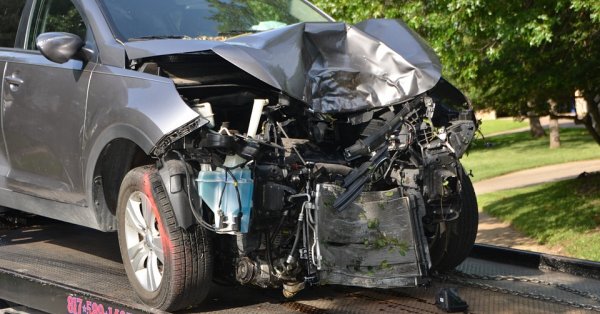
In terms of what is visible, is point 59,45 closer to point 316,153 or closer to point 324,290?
point 316,153

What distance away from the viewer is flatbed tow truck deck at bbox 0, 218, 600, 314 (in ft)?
14.3

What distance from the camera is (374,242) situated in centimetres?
429

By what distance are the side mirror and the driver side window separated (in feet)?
1.15

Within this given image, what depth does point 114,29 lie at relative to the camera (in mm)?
4824

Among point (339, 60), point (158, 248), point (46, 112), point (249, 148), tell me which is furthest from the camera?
point (46, 112)

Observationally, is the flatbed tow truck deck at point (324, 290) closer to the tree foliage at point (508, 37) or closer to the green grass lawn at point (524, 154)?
the tree foliage at point (508, 37)

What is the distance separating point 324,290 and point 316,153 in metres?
0.83

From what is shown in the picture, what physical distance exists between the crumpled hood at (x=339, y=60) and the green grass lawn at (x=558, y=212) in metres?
5.25

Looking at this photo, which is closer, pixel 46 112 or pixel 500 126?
pixel 46 112

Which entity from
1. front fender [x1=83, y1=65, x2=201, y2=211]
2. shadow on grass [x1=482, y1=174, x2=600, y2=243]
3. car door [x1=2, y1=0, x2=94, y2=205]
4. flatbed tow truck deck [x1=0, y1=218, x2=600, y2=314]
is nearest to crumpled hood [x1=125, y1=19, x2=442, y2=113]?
front fender [x1=83, y1=65, x2=201, y2=211]

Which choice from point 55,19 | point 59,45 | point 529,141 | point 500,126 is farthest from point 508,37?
point 500,126

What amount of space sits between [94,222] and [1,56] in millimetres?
1587

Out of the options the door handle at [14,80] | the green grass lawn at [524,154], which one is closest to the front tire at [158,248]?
the door handle at [14,80]

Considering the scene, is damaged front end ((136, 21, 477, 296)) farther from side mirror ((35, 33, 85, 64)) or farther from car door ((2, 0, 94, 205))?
car door ((2, 0, 94, 205))
